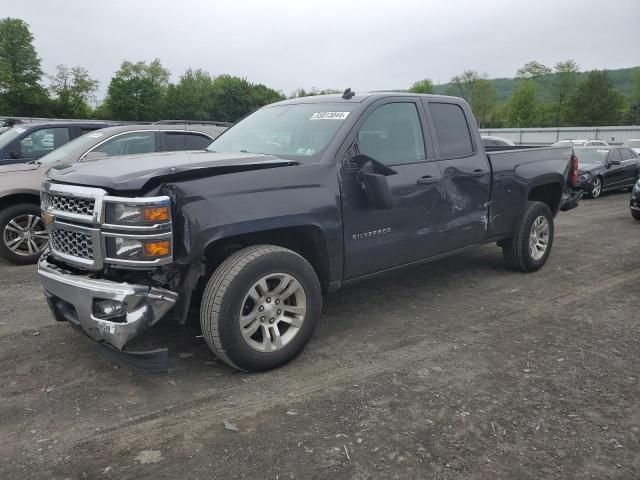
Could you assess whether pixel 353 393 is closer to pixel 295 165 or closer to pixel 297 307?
pixel 297 307

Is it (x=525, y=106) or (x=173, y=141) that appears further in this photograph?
(x=525, y=106)

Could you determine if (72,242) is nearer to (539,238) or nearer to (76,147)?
(76,147)

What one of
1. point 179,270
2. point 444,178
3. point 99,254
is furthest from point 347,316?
point 99,254

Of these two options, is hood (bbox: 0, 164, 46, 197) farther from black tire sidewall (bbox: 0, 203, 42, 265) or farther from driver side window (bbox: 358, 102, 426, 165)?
driver side window (bbox: 358, 102, 426, 165)

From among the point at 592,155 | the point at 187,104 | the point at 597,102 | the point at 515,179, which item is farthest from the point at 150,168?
the point at 187,104

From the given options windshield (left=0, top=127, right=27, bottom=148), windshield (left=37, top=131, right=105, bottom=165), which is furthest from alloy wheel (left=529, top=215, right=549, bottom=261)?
Answer: windshield (left=0, top=127, right=27, bottom=148)

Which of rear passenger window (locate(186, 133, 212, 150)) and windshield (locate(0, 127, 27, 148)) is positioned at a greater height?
windshield (locate(0, 127, 27, 148))

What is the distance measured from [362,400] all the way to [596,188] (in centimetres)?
1320

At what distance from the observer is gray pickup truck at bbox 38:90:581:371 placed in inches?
121

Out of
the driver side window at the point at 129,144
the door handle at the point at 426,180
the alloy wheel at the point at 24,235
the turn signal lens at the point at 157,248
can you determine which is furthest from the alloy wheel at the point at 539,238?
the alloy wheel at the point at 24,235

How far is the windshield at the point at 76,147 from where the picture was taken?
676cm

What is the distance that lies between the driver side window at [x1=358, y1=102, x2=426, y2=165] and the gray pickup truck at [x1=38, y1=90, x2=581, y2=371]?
0.04ft

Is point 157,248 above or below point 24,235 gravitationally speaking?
above

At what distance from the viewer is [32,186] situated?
6.45m
